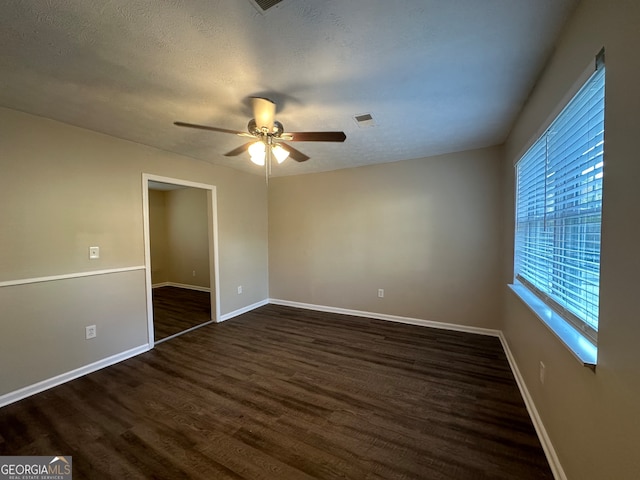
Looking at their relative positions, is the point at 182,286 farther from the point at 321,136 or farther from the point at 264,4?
the point at 264,4

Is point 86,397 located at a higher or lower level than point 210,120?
lower

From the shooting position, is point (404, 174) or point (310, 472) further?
point (404, 174)

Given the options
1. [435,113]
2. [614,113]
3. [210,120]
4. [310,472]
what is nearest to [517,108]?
[435,113]

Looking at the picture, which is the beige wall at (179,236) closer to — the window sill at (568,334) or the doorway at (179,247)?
the doorway at (179,247)

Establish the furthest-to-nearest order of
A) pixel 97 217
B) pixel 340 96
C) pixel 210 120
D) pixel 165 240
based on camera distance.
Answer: pixel 165 240, pixel 97 217, pixel 210 120, pixel 340 96

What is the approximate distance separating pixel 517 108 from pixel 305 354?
3.14 m

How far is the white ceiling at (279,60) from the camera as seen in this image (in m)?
1.28

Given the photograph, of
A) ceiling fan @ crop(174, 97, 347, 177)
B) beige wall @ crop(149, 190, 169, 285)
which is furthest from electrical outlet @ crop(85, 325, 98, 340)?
beige wall @ crop(149, 190, 169, 285)

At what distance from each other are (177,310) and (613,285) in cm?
516

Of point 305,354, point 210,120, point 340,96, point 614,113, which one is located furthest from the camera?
point 305,354

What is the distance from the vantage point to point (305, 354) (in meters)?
2.94

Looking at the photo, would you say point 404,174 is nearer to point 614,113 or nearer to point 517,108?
point 517,108

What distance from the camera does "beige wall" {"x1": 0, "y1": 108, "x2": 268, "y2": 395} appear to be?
215cm

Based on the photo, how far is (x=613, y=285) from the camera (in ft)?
3.13
